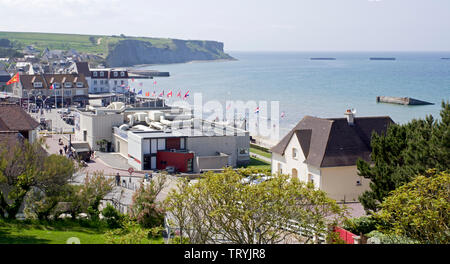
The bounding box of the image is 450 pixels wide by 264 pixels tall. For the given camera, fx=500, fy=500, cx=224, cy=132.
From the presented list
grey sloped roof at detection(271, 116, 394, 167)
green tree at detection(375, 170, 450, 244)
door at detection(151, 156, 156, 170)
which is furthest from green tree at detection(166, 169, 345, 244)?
door at detection(151, 156, 156, 170)

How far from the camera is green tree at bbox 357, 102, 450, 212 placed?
18.8 m

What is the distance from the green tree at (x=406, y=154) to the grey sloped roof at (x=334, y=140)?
16.1ft

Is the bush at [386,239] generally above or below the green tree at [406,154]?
below

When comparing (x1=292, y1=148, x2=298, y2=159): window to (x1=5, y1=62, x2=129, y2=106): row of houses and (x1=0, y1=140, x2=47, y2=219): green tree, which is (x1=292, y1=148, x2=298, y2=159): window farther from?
(x1=5, y1=62, x2=129, y2=106): row of houses

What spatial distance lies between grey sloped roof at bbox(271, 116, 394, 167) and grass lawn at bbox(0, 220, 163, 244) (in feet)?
44.7

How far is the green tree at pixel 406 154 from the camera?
18828 millimetres

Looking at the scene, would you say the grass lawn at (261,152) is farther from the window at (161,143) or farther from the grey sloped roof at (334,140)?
the grey sloped roof at (334,140)

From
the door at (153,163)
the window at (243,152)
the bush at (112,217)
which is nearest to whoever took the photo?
the bush at (112,217)

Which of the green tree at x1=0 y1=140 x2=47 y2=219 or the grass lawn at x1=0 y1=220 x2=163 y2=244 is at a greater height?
the green tree at x1=0 y1=140 x2=47 y2=219

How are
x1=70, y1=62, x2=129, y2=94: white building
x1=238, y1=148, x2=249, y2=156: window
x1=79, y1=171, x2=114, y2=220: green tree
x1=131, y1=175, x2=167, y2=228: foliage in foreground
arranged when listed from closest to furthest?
x1=131, y1=175, x2=167, y2=228: foliage in foreground → x1=79, y1=171, x2=114, y2=220: green tree → x1=238, y1=148, x2=249, y2=156: window → x1=70, y1=62, x2=129, y2=94: white building

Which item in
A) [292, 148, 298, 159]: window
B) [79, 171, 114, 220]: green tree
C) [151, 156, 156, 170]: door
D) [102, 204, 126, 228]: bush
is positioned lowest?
[151, 156, 156, 170]: door

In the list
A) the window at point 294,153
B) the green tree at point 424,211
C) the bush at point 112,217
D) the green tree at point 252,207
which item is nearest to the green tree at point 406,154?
the green tree at point 424,211

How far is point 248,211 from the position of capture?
12.1 metres

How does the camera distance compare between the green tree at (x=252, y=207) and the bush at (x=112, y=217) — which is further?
the bush at (x=112, y=217)
